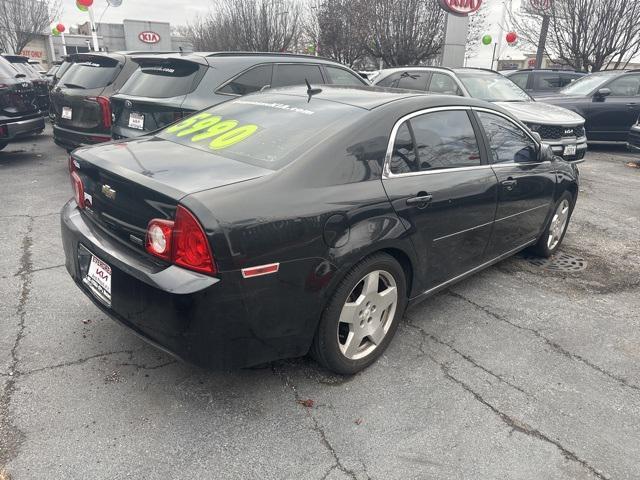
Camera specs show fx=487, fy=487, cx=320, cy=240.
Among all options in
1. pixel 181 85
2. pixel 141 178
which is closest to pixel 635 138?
pixel 181 85

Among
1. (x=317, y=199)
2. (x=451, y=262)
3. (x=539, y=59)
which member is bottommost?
(x=451, y=262)

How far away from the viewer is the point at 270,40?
23.8 m

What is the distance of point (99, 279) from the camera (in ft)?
8.57

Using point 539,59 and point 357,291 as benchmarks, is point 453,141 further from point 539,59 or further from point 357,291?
point 539,59

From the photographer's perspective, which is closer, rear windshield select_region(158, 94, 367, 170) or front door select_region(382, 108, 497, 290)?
rear windshield select_region(158, 94, 367, 170)

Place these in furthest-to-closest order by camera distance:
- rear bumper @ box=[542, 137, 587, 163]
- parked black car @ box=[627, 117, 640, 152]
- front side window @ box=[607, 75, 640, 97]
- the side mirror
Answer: front side window @ box=[607, 75, 640, 97]
parked black car @ box=[627, 117, 640, 152]
rear bumper @ box=[542, 137, 587, 163]
the side mirror

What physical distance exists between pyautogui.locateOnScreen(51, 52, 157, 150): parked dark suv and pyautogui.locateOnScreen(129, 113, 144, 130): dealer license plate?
1.20 meters

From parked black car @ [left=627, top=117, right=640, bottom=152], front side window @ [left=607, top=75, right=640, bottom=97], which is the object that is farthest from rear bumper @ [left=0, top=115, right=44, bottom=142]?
front side window @ [left=607, top=75, right=640, bottom=97]

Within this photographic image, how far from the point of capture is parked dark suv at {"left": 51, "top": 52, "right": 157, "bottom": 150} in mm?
6473

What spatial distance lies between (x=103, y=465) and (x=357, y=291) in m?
1.50

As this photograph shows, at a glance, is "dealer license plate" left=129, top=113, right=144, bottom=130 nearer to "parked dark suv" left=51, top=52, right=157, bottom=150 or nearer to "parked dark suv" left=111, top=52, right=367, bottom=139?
"parked dark suv" left=111, top=52, right=367, bottom=139

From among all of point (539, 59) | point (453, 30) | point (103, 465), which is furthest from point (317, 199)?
point (539, 59)

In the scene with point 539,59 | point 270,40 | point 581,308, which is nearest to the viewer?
point 581,308

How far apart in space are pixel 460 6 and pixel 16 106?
1232 cm
